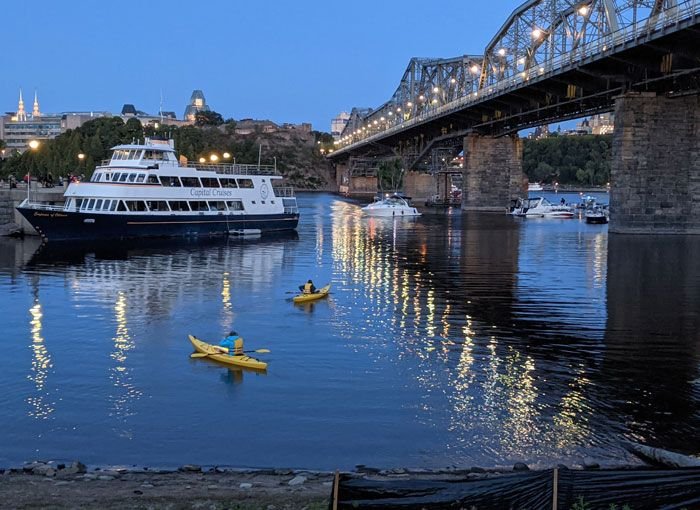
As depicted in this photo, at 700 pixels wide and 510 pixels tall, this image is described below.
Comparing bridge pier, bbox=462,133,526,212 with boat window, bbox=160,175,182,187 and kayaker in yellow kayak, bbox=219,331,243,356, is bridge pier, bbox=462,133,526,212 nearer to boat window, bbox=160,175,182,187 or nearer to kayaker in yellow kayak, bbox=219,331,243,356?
boat window, bbox=160,175,182,187

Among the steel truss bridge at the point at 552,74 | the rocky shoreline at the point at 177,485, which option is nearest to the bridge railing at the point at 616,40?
the steel truss bridge at the point at 552,74

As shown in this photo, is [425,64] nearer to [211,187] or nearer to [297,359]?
[211,187]

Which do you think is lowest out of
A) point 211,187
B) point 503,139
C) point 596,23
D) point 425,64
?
point 211,187

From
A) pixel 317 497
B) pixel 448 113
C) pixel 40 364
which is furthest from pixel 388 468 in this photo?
pixel 448 113

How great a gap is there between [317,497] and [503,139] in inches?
4625

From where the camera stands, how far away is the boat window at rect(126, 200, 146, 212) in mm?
66250

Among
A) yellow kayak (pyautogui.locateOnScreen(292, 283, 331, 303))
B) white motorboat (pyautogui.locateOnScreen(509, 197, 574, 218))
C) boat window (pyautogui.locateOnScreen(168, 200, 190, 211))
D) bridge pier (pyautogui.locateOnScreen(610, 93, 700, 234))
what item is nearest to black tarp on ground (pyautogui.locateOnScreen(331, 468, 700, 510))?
yellow kayak (pyautogui.locateOnScreen(292, 283, 331, 303))

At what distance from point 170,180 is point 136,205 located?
145 inches

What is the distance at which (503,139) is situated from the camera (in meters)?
125

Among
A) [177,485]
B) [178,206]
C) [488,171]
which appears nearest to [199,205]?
[178,206]

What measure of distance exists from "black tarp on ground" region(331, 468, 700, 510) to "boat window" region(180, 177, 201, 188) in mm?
61488

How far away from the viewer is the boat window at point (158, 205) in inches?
2655

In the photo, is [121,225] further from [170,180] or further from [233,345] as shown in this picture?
[233,345]

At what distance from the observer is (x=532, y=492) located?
1013 cm
